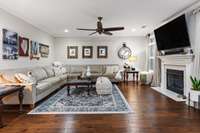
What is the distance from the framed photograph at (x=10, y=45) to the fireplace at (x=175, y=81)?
16.9 ft

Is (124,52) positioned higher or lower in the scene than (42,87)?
higher

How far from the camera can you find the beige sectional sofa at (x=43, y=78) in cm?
494

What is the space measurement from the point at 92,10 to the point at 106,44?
18.5ft

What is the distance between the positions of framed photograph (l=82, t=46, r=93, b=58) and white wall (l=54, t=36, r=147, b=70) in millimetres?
170

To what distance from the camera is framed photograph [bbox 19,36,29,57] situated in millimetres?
6379

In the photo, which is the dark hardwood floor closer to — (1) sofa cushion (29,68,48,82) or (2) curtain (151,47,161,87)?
(1) sofa cushion (29,68,48,82)

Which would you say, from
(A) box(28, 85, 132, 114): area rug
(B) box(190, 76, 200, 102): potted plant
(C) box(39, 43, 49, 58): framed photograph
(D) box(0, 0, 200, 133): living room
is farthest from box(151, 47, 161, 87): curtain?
(C) box(39, 43, 49, 58): framed photograph

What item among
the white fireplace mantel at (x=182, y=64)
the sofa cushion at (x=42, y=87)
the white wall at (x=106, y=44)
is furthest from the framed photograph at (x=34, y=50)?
the white fireplace mantel at (x=182, y=64)

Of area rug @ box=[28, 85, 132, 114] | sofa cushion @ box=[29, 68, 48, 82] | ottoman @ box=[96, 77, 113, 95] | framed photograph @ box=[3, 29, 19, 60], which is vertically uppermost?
framed photograph @ box=[3, 29, 19, 60]

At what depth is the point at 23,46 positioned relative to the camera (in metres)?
6.62

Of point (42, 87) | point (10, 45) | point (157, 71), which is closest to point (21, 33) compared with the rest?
point (10, 45)

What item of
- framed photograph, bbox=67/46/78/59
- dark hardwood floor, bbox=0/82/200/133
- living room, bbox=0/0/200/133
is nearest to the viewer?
dark hardwood floor, bbox=0/82/200/133

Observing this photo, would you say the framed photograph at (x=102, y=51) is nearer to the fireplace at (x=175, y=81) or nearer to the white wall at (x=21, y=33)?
the white wall at (x=21, y=33)

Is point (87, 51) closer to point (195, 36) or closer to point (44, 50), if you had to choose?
point (44, 50)
